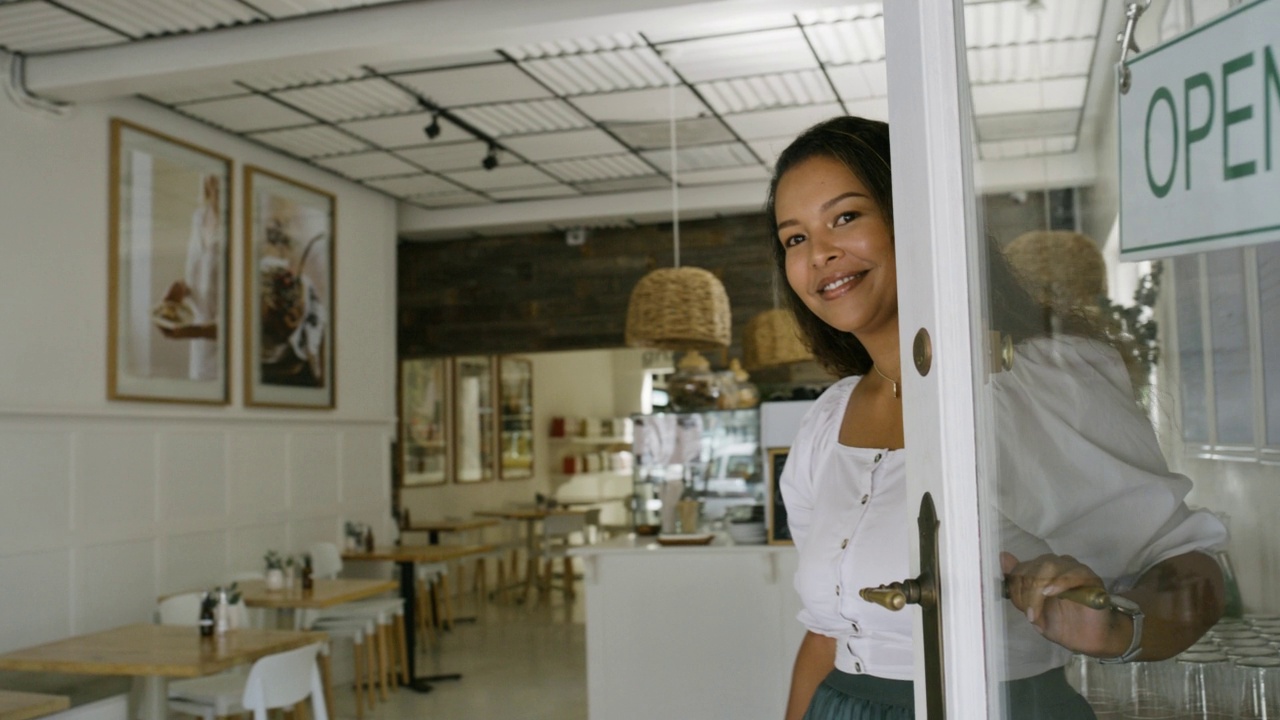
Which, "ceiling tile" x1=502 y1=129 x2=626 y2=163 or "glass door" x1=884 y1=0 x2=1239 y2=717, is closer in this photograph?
"glass door" x1=884 y1=0 x2=1239 y2=717

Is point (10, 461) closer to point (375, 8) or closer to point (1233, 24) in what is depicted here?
point (375, 8)

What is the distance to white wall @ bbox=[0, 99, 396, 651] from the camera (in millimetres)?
5398

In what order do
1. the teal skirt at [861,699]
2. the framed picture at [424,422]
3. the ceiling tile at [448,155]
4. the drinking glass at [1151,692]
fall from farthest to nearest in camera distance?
the framed picture at [424,422], the ceiling tile at [448,155], the teal skirt at [861,699], the drinking glass at [1151,692]

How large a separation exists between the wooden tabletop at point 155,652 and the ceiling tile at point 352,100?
10.00ft

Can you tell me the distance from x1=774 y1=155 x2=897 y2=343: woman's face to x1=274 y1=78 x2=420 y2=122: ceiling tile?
16.3ft

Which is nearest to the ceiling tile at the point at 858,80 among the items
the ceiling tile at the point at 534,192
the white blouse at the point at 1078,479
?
the ceiling tile at the point at 534,192

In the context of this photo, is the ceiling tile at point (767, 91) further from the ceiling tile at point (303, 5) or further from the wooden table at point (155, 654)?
the wooden table at point (155, 654)

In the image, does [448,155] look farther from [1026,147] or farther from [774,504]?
[1026,147]

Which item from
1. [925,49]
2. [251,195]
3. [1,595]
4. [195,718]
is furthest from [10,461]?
[925,49]

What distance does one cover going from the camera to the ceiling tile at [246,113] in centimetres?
646

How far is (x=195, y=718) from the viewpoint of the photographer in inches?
233

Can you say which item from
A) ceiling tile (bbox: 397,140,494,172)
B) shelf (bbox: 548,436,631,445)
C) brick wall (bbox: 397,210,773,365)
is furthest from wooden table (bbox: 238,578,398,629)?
shelf (bbox: 548,436,631,445)

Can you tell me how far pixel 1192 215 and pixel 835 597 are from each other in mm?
994

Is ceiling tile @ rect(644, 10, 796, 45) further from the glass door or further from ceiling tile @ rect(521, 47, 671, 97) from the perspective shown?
the glass door
